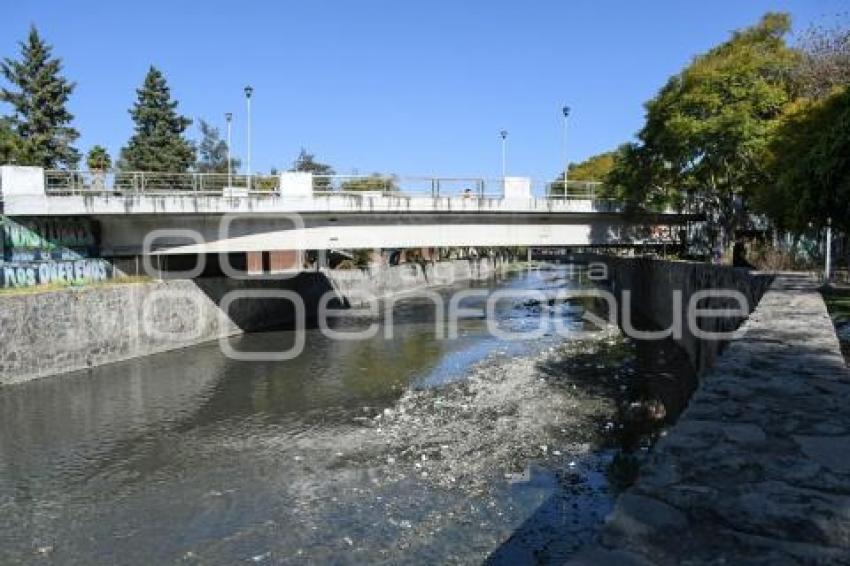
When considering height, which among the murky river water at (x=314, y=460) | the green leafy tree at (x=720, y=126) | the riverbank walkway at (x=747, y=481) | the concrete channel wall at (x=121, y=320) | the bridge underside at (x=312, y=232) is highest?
the green leafy tree at (x=720, y=126)

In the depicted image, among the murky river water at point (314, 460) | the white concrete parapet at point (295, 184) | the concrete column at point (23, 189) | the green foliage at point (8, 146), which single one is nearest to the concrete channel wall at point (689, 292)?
the murky river water at point (314, 460)

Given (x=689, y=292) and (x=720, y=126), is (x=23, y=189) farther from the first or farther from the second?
(x=720, y=126)

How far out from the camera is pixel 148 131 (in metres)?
70.6

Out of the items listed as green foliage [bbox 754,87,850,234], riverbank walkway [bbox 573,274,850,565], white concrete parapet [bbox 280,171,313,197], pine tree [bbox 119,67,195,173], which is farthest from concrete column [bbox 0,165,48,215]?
pine tree [bbox 119,67,195,173]

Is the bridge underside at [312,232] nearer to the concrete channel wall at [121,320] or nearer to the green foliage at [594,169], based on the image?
→ the concrete channel wall at [121,320]

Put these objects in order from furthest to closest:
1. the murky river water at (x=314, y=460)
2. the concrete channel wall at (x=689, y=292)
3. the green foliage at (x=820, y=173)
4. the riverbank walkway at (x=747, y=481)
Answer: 1. the concrete channel wall at (x=689, y=292)
2. the green foliage at (x=820, y=173)
3. the murky river water at (x=314, y=460)
4. the riverbank walkway at (x=747, y=481)

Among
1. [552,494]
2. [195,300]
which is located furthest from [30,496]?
[195,300]

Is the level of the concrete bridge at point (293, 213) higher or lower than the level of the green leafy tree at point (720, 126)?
lower

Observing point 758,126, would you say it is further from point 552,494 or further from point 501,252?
point 501,252

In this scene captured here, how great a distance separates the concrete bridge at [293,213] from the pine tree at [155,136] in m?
36.8

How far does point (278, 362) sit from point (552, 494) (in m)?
17.3

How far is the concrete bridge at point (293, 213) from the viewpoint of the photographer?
94.1ft

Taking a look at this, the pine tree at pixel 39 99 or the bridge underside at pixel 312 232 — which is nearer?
the bridge underside at pixel 312 232

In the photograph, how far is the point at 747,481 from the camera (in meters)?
4.66
